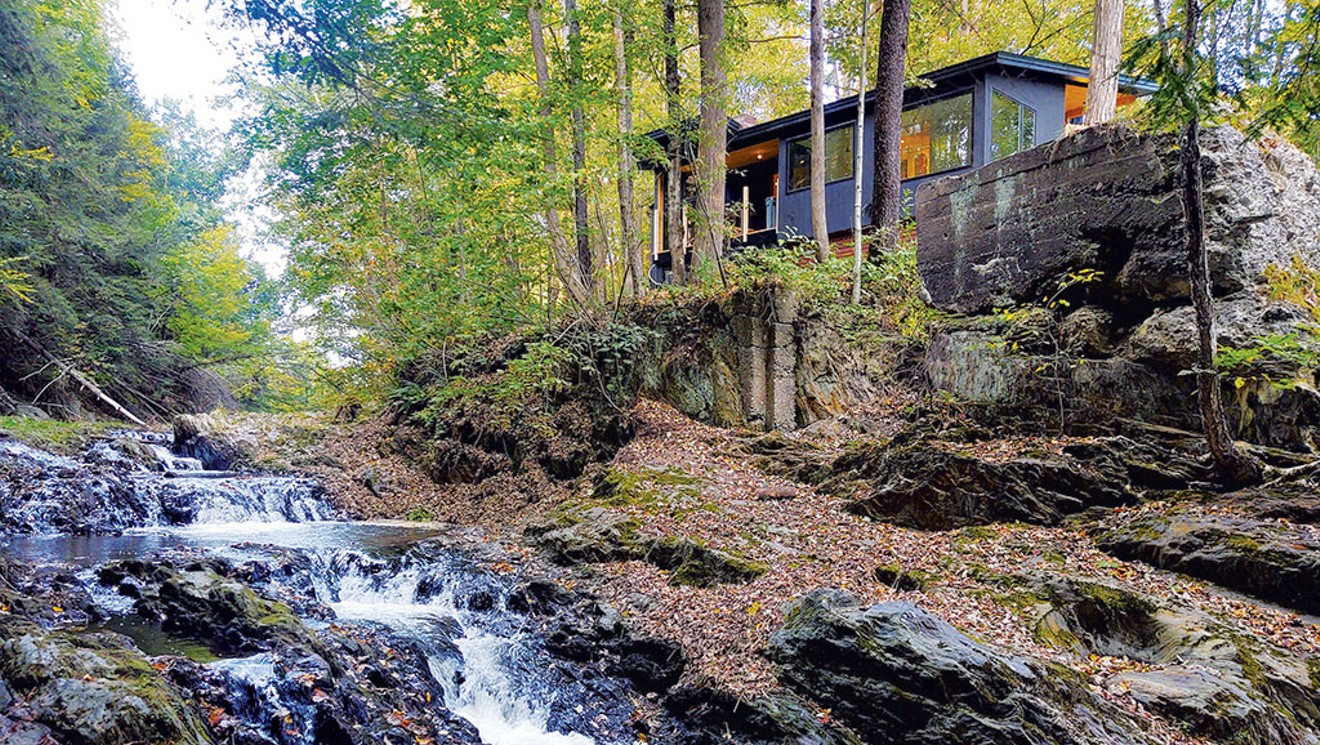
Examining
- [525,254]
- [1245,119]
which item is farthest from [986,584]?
[525,254]

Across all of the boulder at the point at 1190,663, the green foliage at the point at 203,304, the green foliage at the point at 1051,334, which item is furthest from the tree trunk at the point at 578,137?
the green foliage at the point at 203,304

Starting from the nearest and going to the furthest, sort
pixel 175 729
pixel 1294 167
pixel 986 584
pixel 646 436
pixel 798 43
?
pixel 175 729 → pixel 986 584 → pixel 1294 167 → pixel 646 436 → pixel 798 43

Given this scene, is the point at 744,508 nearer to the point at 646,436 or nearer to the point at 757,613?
the point at 757,613

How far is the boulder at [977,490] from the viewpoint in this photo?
6355 millimetres

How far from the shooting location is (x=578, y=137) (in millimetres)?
11664

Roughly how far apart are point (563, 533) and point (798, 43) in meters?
23.3

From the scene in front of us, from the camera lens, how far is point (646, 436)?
35.1ft

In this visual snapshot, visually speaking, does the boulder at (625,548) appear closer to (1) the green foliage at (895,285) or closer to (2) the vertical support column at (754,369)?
(2) the vertical support column at (754,369)

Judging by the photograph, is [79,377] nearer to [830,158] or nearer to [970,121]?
[830,158]

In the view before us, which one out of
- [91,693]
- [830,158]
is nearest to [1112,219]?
[91,693]

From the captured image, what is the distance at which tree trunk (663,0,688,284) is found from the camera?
12.2m

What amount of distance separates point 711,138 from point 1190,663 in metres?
10.3

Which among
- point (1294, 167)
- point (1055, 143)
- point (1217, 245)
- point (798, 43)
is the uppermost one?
point (798, 43)

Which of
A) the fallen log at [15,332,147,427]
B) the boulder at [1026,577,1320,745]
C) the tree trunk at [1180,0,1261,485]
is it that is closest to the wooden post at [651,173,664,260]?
the fallen log at [15,332,147,427]
